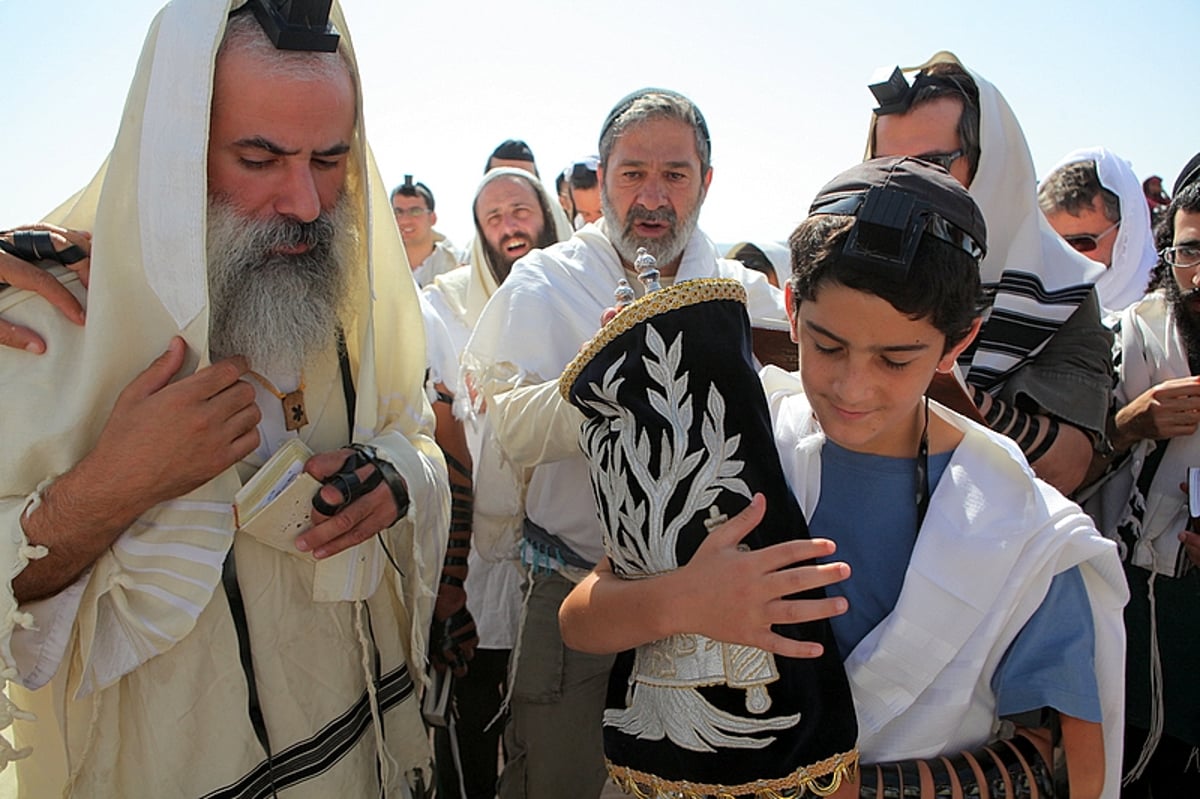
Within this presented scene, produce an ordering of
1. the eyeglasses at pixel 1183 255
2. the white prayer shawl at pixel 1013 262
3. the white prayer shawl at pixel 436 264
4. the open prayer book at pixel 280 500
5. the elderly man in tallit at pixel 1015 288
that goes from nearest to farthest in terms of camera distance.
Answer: the open prayer book at pixel 280 500, the elderly man in tallit at pixel 1015 288, the white prayer shawl at pixel 1013 262, the eyeglasses at pixel 1183 255, the white prayer shawl at pixel 436 264

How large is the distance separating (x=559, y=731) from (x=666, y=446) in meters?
1.58

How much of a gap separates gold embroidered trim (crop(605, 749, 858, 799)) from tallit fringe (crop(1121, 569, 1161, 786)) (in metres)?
1.51

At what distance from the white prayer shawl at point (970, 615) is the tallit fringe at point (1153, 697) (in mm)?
1021

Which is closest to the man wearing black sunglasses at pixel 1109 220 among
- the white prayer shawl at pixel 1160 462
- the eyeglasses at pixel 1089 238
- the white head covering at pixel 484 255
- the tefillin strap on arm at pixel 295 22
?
the eyeglasses at pixel 1089 238

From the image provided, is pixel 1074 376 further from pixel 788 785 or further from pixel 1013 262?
pixel 788 785

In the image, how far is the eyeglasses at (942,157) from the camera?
7.90 feet

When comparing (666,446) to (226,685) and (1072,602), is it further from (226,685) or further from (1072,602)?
(226,685)

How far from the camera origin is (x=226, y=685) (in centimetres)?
181

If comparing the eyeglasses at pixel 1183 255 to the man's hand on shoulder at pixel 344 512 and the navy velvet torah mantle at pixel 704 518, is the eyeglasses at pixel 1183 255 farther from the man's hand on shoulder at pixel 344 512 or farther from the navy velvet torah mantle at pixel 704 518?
the man's hand on shoulder at pixel 344 512

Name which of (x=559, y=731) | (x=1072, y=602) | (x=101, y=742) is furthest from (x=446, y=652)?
(x=1072, y=602)

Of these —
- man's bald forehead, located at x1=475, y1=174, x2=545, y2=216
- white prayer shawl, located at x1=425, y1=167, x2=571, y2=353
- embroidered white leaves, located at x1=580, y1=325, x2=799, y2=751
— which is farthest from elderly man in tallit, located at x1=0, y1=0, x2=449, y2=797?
man's bald forehead, located at x1=475, y1=174, x2=545, y2=216

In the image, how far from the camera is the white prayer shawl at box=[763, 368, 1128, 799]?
149cm

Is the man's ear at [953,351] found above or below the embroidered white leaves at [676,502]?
above

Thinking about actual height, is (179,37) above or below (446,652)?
above
